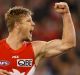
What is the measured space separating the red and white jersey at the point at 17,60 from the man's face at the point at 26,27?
7.7 inches

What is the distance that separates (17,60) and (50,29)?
5.66 meters

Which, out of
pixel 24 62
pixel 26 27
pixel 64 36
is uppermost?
pixel 26 27

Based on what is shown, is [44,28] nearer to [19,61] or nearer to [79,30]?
[79,30]

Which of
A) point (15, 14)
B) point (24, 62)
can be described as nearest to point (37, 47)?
point (24, 62)

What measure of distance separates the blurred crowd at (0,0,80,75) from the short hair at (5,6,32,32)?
403 cm

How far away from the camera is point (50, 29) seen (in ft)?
41.5

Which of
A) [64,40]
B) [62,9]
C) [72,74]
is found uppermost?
[62,9]

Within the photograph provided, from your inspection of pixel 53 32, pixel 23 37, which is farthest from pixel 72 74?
pixel 23 37

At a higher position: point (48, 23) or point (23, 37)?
point (23, 37)

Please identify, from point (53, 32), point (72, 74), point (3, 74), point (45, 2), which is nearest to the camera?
point (3, 74)

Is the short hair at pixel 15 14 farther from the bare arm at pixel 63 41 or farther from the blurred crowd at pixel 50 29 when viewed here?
the blurred crowd at pixel 50 29

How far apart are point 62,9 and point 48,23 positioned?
5969 mm

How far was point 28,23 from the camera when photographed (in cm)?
720

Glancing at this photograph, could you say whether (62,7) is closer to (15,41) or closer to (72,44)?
(72,44)
